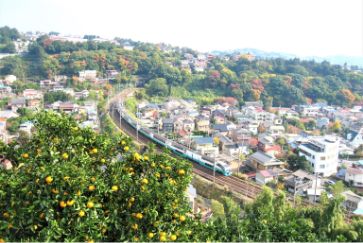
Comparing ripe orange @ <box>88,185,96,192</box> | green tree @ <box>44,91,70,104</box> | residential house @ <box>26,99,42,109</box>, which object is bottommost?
residential house @ <box>26,99,42,109</box>

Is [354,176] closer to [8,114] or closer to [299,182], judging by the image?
[299,182]

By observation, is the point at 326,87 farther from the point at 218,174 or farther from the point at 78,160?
the point at 78,160

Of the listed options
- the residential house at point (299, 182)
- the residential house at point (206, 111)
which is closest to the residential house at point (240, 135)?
the residential house at point (206, 111)

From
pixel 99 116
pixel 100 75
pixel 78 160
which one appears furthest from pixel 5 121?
pixel 78 160

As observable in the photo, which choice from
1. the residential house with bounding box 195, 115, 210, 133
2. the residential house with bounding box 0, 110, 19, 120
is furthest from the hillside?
the residential house with bounding box 0, 110, 19, 120

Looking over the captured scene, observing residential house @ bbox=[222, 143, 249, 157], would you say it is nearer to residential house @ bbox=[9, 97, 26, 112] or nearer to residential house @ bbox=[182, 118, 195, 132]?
residential house @ bbox=[182, 118, 195, 132]

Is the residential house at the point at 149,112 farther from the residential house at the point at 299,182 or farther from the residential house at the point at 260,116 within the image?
the residential house at the point at 299,182

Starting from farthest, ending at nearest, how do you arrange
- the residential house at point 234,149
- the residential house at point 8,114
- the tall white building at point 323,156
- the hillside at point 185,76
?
the hillside at point 185,76 < the residential house at point 8,114 < the residential house at point 234,149 < the tall white building at point 323,156
